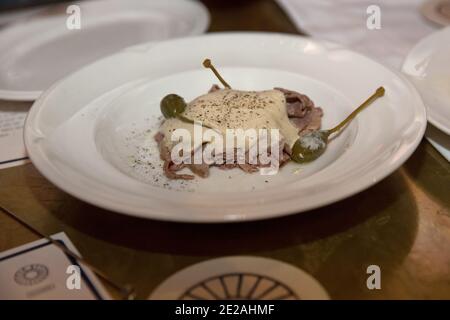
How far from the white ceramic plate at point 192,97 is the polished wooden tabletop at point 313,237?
82mm

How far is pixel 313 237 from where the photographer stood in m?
0.85

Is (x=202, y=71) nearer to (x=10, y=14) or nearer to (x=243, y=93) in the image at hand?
(x=243, y=93)

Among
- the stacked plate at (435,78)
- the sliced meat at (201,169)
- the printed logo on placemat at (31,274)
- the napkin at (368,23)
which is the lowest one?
the napkin at (368,23)

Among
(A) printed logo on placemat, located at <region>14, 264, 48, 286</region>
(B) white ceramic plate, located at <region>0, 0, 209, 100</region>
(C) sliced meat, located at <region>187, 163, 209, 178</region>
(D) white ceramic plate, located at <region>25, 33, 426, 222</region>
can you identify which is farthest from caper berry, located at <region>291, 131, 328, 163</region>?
(B) white ceramic plate, located at <region>0, 0, 209, 100</region>

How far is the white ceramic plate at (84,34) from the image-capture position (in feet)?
4.85

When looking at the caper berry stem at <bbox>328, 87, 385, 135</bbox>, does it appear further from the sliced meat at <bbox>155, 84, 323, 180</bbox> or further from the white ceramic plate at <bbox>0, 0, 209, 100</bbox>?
the white ceramic plate at <bbox>0, 0, 209, 100</bbox>

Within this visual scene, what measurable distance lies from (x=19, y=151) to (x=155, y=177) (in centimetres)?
34

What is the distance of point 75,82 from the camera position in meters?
1.12

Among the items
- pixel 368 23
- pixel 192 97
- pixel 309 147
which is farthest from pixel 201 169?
pixel 368 23

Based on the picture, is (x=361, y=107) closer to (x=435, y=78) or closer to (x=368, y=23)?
(x=435, y=78)

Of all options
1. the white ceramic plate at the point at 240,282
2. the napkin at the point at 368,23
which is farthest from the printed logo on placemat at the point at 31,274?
the napkin at the point at 368,23

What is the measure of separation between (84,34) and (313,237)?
1.15 m

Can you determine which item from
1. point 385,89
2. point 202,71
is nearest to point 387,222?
point 385,89

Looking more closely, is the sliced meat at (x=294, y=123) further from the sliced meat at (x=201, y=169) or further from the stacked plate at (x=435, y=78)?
the stacked plate at (x=435, y=78)
